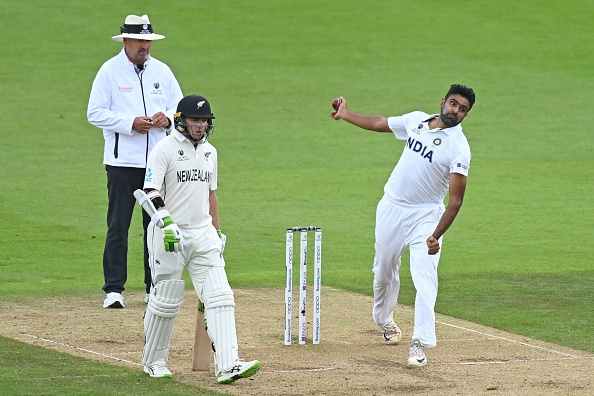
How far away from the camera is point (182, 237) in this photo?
26.6ft

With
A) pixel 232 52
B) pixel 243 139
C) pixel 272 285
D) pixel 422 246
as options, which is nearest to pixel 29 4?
pixel 232 52

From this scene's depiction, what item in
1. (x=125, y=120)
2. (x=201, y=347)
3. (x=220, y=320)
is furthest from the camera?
(x=125, y=120)

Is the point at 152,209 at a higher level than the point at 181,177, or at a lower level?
lower

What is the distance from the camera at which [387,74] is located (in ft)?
88.1

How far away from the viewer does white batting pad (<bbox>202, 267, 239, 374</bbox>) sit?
7973 mm

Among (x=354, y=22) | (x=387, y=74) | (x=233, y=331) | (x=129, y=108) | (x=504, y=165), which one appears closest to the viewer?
(x=233, y=331)

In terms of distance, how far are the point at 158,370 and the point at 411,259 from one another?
7.00ft

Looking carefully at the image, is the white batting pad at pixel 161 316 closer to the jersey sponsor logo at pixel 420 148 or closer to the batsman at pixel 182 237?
the batsman at pixel 182 237

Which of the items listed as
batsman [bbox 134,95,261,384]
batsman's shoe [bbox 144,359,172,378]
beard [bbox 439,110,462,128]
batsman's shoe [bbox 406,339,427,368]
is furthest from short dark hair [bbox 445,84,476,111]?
batsman's shoe [bbox 144,359,172,378]

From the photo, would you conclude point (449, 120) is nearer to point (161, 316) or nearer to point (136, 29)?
point (161, 316)

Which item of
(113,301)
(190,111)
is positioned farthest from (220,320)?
(113,301)

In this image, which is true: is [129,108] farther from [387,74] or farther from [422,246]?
[387,74]

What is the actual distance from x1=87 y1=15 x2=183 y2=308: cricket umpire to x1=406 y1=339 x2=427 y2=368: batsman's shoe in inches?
110

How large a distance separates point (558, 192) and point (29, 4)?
1736cm
